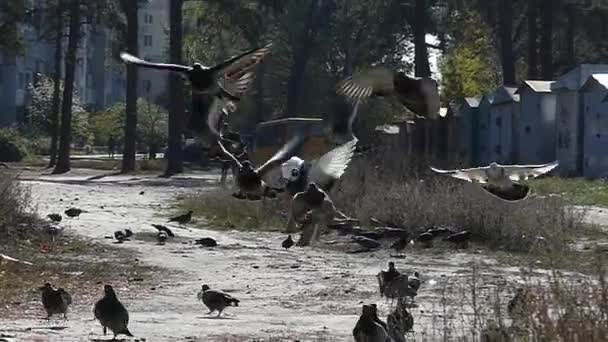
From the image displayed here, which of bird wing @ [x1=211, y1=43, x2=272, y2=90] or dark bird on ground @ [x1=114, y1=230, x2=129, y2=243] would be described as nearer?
bird wing @ [x1=211, y1=43, x2=272, y2=90]

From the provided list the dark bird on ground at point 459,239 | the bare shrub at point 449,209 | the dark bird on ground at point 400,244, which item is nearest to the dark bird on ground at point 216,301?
the bare shrub at point 449,209

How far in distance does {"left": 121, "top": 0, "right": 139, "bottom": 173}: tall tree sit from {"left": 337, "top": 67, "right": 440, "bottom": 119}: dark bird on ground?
45.5 metres

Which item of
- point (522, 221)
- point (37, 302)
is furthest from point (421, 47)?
point (37, 302)

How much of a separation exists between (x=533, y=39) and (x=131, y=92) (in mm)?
16959

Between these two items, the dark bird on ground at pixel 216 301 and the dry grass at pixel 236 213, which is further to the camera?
the dry grass at pixel 236 213

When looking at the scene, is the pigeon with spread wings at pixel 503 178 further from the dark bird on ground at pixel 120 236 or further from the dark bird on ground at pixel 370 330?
the dark bird on ground at pixel 120 236

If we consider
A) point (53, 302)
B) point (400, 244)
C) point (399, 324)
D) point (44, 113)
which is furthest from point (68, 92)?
point (399, 324)

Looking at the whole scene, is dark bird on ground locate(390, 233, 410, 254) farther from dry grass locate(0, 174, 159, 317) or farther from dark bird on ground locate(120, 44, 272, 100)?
dark bird on ground locate(120, 44, 272, 100)

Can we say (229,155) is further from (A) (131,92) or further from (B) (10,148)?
(B) (10,148)

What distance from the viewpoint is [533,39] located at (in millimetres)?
59406

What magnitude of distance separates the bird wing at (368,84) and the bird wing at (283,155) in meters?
1.63

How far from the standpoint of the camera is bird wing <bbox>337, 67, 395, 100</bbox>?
A: 28.8ft

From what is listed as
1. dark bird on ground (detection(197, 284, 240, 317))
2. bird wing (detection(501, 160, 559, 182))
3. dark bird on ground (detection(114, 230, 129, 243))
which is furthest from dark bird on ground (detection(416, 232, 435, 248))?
bird wing (detection(501, 160, 559, 182))

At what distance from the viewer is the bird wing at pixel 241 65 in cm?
912
